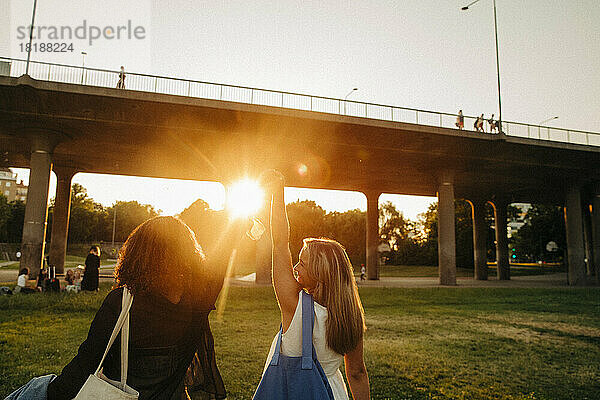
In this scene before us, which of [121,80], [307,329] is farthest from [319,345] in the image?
[121,80]

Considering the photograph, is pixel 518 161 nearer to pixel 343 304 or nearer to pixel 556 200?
pixel 556 200

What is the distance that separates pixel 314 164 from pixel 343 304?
30401 millimetres

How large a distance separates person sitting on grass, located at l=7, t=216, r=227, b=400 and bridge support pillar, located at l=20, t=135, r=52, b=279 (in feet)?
86.7

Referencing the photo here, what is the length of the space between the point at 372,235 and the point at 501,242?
53.9 ft

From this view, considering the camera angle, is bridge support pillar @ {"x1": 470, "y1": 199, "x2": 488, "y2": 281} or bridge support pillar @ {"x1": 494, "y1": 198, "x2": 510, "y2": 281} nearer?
bridge support pillar @ {"x1": 470, "y1": 199, "x2": 488, "y2": 281}

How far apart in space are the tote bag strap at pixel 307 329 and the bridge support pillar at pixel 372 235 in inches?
1487

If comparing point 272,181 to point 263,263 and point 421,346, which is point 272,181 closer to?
point 421,346

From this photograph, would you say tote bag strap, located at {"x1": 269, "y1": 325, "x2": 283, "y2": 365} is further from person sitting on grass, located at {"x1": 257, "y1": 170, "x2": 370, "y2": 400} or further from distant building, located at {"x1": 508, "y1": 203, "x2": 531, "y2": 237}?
distant building, located at {"x1": 508, "y1": 203, "x2": 531, "y2": 237}

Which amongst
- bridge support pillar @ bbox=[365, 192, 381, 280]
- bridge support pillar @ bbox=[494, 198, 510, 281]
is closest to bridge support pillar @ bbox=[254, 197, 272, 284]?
bridge support pillar @ bbox=[365, 192, 381, 280]

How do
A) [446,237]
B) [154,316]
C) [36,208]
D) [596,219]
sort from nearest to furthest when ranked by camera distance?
[154,316]
[36,208]
[446,237]
[596,219]

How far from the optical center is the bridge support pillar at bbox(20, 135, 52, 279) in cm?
2423

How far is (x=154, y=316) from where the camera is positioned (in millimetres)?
2209

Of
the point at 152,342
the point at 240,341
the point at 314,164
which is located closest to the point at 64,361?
the point at 240,341

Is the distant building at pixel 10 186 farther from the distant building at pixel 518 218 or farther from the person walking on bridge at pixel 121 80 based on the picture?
the distant building at pixel 518 218
